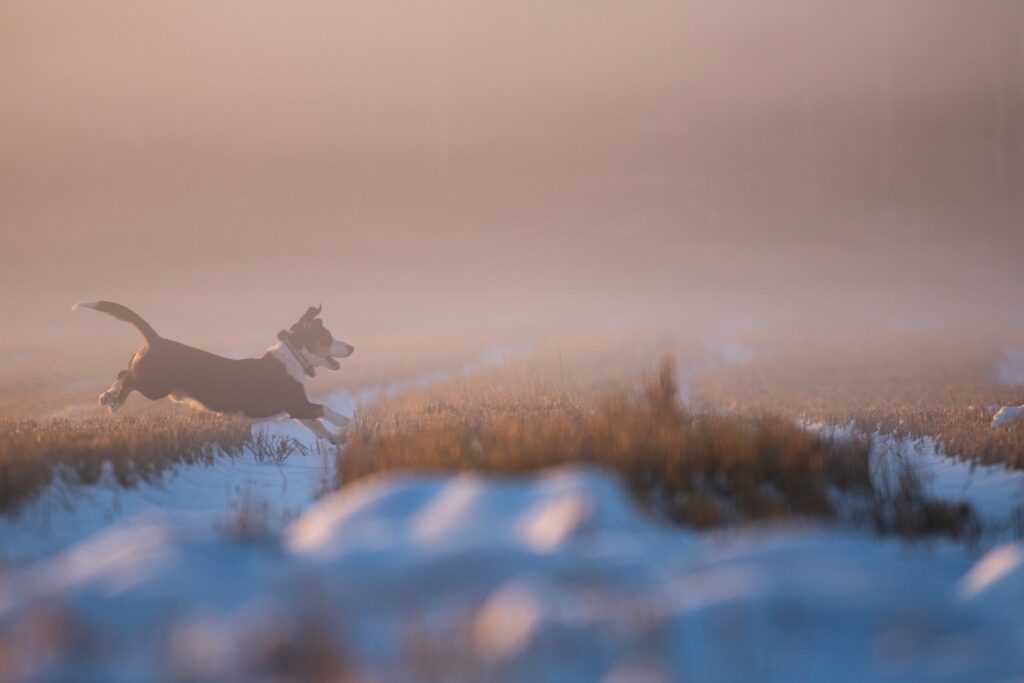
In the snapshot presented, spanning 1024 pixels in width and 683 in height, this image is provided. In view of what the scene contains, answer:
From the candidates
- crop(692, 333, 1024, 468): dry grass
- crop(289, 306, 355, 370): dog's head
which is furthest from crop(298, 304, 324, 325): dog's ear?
crop(692, 333, 1024, 468): dry grass

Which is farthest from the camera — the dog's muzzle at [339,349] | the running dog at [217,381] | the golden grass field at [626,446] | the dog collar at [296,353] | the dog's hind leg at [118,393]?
the dog's muzzle at [339,349]

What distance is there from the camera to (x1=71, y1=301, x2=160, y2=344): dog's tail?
12461 millimetres

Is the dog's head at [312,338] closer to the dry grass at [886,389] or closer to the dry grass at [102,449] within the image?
the dry grass at [102,449]

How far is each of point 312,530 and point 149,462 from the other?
4.51 m

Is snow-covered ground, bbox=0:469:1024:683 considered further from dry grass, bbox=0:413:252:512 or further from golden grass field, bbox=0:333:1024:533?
dry grass, bbox=0:413:252:512

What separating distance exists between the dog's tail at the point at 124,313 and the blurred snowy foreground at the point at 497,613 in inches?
359

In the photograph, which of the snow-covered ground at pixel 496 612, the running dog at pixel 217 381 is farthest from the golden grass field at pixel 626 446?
the snow-covered ground at pixel 496 612

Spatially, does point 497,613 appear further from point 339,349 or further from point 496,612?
point 339,349

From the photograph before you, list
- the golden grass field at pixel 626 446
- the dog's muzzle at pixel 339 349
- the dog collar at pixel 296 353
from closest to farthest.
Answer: the golden grass field at pixel 626 446, the dog collar at pixel 296 353, the dog's muzzle at pixel 339 349

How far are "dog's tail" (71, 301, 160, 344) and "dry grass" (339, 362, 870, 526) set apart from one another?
4.67 metres

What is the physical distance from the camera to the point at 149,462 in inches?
327

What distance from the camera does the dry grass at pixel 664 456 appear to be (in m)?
6.43

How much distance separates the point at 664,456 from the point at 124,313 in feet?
29.5

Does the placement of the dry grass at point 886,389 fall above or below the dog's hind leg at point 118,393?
below
